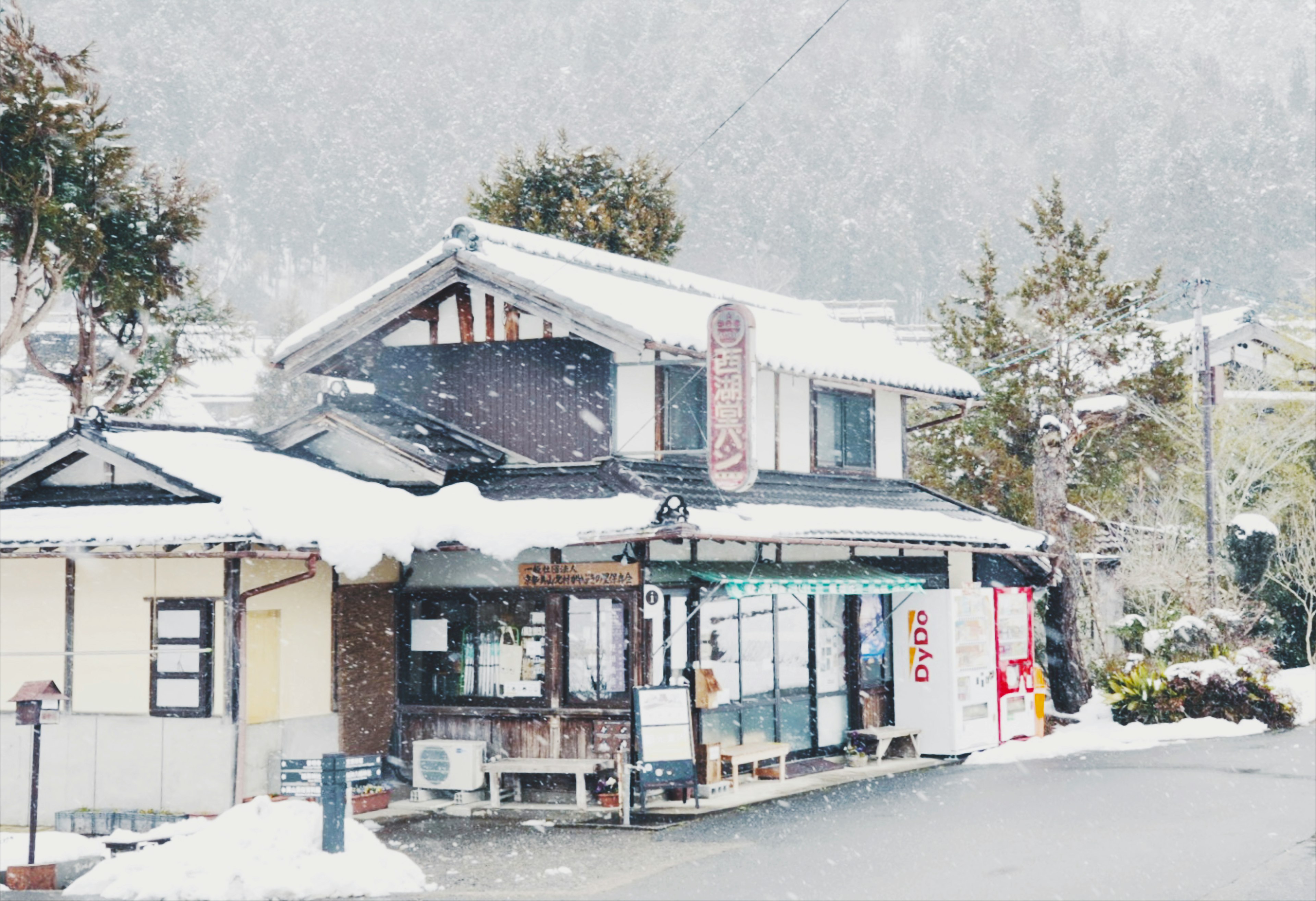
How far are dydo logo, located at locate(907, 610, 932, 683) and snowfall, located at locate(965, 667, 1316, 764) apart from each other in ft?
4.21

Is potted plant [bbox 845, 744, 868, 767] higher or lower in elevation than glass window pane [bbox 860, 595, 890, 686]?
lower

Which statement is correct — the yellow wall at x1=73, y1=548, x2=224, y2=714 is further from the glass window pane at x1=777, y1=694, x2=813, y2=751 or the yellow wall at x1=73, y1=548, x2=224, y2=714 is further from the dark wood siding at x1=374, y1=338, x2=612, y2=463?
the glass window pane at x1=777, y1=694, x2=813, y2=751

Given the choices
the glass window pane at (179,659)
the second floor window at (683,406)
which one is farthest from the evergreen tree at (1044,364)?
the glass window pane at (179,659)

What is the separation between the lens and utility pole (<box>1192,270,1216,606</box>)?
24.6 m

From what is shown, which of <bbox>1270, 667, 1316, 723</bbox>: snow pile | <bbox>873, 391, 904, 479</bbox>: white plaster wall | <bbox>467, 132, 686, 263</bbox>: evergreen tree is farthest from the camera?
<bbox>467, 132, 686, 263</bbox>: evergreen tree

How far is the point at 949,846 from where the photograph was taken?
1225cm

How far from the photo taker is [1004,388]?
2733 centimetres

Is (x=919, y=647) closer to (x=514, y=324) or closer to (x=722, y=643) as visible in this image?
Answer: (x=722, y=643)

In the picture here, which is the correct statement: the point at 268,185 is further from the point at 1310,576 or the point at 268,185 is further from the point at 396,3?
the point at 1310,576

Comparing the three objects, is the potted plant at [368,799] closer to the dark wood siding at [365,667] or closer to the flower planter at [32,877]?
the dark wood siding at [365,667]

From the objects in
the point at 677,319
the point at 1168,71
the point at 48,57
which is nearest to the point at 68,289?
the point at 48,57

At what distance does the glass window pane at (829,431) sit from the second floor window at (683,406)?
263 centimetres

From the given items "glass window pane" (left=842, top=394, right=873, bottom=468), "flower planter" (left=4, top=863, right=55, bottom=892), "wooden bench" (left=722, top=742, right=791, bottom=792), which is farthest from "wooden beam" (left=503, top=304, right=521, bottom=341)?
"flower planter" (left=4, top=863, right=55, bottom=892)

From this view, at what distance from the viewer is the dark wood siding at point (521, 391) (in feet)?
52.4
